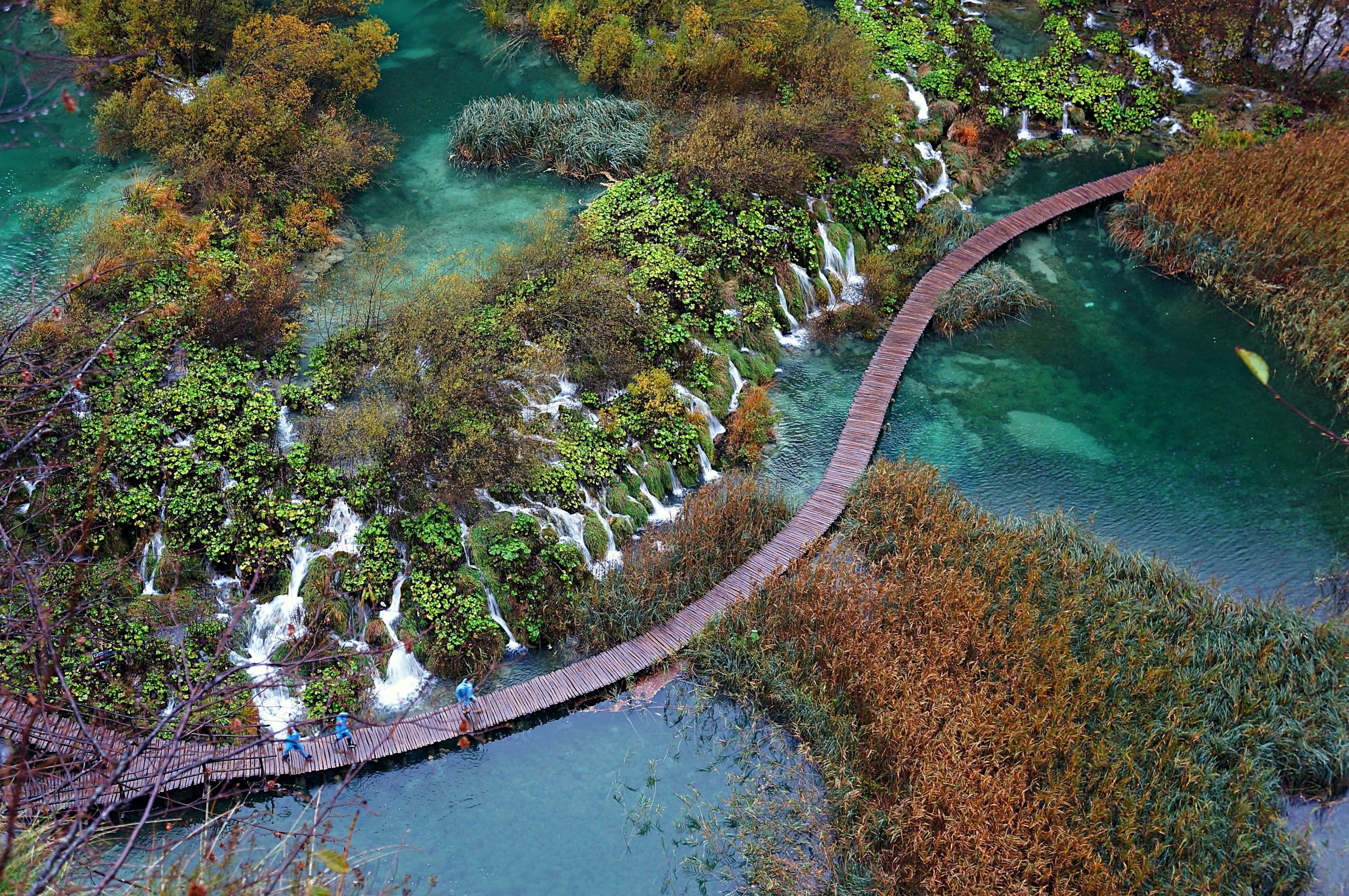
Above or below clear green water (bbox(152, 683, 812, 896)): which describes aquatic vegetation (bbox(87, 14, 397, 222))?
above

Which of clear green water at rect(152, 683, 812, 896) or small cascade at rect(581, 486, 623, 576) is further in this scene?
small cascade at rect(581, 486, 623, 576)

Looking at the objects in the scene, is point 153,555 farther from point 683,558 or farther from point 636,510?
point 683,558

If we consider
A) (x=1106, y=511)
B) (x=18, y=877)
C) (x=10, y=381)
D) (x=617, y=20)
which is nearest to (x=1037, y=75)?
(x=617, y=20)

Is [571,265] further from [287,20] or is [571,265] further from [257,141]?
[287,20]

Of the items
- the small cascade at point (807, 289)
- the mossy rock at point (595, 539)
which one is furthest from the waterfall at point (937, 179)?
the mossy rock at point (595, 539)

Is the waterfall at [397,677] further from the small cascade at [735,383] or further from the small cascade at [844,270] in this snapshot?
the small cascade at [844,270]

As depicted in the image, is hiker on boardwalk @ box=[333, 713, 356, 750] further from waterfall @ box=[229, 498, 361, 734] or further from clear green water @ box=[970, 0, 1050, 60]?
clear green water @ box=[970, 0, 1050, 60]

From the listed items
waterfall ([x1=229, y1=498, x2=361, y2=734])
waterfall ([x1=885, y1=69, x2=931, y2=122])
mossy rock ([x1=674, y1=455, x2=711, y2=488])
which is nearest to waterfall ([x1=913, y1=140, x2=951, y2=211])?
waterfall ([x1=885, y1=69, x2=931, y2=122])

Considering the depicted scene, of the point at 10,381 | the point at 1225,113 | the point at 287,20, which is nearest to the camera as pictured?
the point at 10,381
